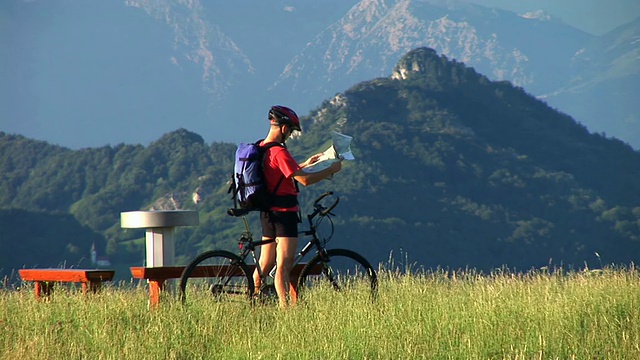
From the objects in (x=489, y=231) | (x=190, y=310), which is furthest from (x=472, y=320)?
(x=489, y=231)

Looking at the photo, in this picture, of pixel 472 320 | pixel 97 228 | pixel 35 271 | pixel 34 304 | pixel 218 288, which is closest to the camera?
pixel 472 320

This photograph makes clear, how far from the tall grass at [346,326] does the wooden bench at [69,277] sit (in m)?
0.25

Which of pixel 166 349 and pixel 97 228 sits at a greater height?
pixel 97 228

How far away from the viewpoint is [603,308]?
7.79 metres

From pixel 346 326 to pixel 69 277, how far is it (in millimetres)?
3317

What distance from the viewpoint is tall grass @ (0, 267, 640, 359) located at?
6.74 m

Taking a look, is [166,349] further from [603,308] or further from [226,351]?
[603,308]

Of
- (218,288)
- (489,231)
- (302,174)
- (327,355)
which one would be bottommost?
(327,355)

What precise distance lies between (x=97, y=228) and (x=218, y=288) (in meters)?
191

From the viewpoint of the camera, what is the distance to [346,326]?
7254 millimetres

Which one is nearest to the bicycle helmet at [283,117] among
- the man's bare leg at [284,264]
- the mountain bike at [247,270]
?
the mountain bike at [247,270]

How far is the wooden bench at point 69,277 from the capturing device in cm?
928

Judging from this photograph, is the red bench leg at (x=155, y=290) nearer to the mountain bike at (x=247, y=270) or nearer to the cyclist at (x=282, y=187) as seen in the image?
the mountain bike at (x=247, y=270)

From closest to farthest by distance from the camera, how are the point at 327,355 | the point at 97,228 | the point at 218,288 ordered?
the point at 327,355 < the point at 218,288 < the point at 97,228
